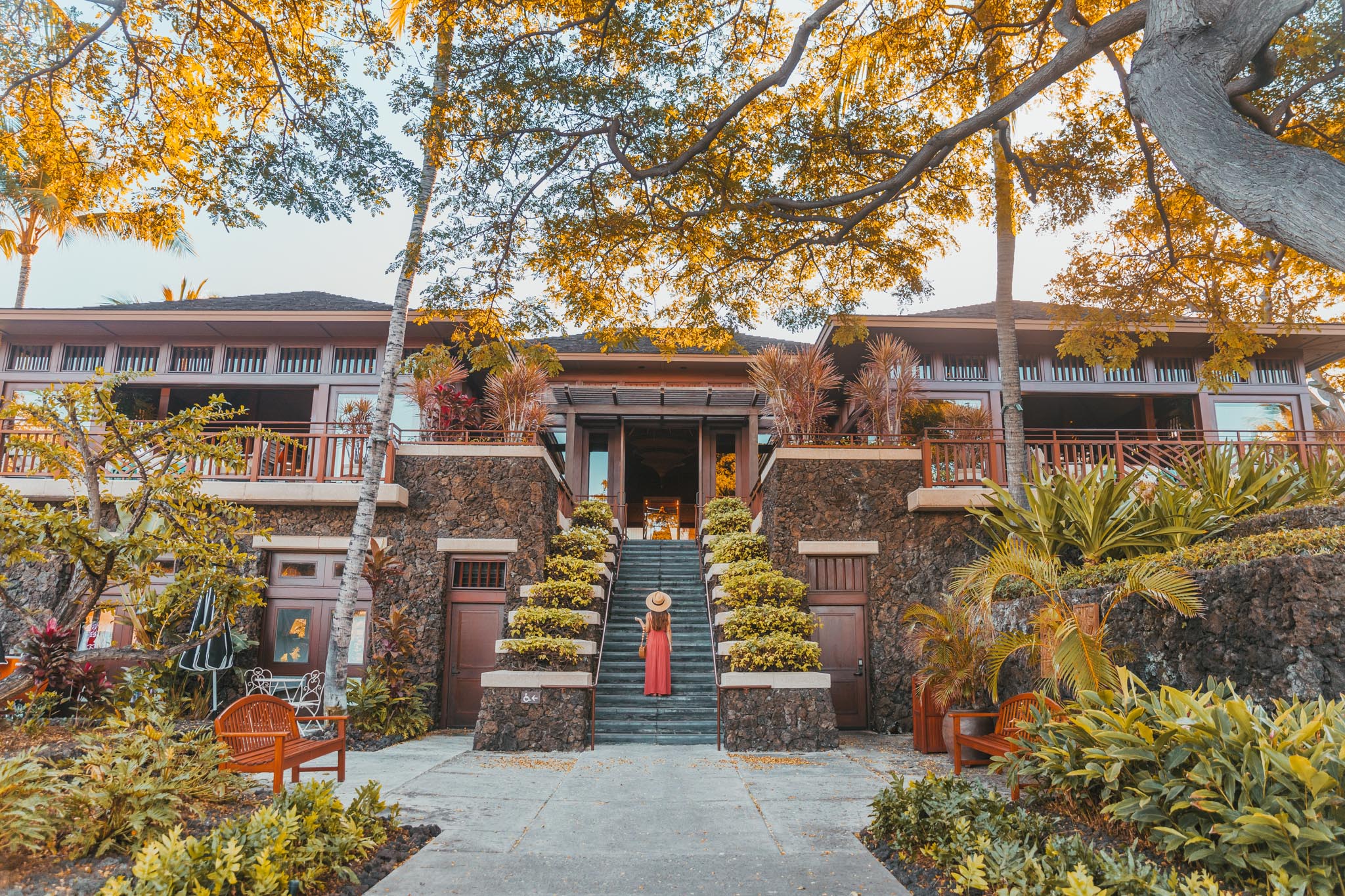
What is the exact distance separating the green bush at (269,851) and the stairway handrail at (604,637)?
16.7ft

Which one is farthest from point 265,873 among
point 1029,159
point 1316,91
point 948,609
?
point 1029,159

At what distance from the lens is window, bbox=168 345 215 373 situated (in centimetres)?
1581

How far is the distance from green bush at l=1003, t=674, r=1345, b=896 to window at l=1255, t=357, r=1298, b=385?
47.7ft

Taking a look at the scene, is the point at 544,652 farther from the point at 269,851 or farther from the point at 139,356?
the point at 139,356

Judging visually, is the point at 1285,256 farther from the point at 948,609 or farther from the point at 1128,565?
the point at 948,609

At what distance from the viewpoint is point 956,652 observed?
31.0ft

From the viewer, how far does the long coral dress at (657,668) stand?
428 inches

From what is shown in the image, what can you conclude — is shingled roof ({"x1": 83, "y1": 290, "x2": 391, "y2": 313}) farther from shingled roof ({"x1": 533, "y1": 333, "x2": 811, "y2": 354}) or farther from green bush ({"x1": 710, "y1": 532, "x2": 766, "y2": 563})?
green bush ({"x1": 710, "y1": 532, "x2": 766, "y2": 563})

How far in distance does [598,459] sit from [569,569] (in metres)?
6.87

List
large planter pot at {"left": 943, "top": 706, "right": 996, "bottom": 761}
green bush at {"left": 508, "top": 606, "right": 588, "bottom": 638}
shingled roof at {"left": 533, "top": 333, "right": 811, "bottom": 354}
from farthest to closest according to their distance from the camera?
shingled roof at {"left": 533, "top": 333, "right": 811, "bottom": 354} < green bush at {"left": 508, "top": 606, "right": 588, "bottom": 638} < large planter pot at {"left": 943, "top": 706, "right": 996, "bottom": 761}

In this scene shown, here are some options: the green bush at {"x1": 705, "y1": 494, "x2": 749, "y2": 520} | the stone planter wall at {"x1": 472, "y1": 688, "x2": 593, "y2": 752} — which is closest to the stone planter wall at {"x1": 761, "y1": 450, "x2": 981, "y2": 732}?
the green bush at {"x1": 705, "y1": 494, "x2": 749, "y2": 520}

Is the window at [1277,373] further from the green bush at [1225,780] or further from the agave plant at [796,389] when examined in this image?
the green bush at [1225,780]

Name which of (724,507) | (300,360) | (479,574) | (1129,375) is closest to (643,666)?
(479,574)

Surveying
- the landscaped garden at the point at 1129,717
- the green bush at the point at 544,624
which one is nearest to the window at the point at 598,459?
the green bush at the point at 544,624
